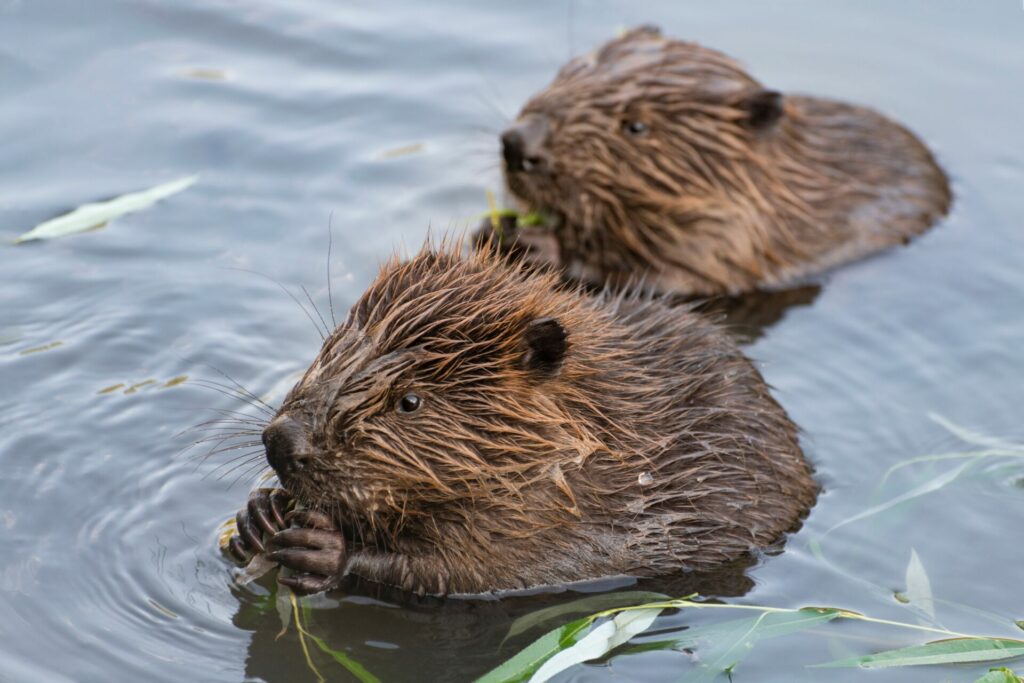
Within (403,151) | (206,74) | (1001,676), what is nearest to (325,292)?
Answer: (403,151)

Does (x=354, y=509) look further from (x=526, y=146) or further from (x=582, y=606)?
(x=526, y=146)

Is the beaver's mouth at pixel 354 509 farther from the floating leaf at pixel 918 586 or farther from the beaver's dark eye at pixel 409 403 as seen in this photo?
the floating leaf at pixel 918 586

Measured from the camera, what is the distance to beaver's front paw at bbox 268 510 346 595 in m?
3.95

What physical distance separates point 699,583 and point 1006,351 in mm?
1985

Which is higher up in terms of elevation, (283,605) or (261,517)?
(261,517)

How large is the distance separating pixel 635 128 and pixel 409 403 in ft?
7.93

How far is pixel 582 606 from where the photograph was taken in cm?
423

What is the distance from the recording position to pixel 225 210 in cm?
607

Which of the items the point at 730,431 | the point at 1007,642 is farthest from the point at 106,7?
the point at 1007,642

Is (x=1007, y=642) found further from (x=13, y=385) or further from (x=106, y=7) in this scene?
(x=106, y=7)

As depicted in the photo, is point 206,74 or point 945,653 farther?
point 206,74

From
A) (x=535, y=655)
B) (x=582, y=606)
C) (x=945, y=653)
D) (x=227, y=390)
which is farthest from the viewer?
(x=227, y=390)

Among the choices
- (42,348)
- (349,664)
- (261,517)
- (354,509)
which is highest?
(354,509)

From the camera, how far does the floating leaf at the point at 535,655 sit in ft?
12.6
